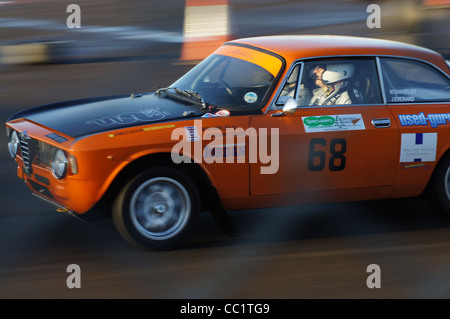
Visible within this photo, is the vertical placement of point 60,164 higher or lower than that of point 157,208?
higher

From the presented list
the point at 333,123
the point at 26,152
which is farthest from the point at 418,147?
the point at 26,152

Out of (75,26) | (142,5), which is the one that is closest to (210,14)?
(75,26)

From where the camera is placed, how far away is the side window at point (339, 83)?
6195 mm

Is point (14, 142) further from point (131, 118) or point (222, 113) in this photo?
point (222, 113)

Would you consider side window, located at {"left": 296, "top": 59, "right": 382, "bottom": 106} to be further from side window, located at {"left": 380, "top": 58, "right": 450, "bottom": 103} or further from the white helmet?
side window, located at {"left": 380, "top": 58, "right": 450, "bottom": 103}

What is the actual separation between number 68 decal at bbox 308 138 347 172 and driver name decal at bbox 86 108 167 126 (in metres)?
1.23

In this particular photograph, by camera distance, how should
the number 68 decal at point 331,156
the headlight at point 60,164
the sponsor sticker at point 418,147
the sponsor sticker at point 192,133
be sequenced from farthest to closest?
the sponsor sticker at point 418,147 < the number 68 decal at point 331,156 < the sponsor sticker at point 192,133 < the headlight at point 60,164

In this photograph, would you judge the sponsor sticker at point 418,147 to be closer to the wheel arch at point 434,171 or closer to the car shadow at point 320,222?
the wheel arch at point 434,171

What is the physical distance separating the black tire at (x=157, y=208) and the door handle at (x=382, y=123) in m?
1.63

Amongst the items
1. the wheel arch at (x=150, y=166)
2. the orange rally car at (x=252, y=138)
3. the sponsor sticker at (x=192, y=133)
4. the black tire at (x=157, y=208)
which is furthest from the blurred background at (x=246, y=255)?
the sponsor sticker at (x=192, y=133)

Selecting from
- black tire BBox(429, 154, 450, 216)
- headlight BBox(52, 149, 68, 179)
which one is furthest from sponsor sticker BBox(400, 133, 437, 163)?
headlight BBox(52, 149, 68, 179)

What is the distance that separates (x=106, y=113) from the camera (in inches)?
234

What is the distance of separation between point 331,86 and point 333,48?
36cm

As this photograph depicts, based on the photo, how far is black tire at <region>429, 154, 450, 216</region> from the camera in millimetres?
6527
